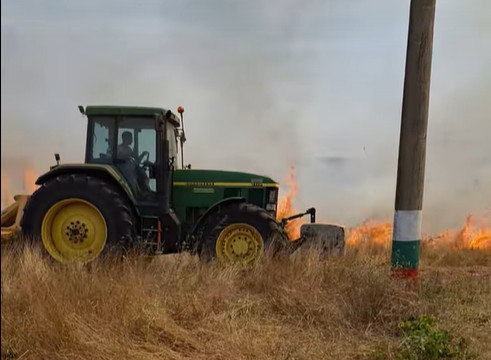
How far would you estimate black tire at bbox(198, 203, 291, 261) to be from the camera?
7141 millimetres

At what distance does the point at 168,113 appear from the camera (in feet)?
23.7

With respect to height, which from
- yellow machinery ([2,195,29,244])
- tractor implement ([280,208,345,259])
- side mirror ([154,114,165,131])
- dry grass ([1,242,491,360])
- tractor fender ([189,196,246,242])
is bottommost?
dry grass ([1,242,491,360])

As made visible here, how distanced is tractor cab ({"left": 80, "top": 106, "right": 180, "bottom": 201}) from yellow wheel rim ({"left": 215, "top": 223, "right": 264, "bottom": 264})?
1.23m

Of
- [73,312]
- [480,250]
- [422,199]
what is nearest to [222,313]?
[73,312]

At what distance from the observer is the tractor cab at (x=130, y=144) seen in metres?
6.92

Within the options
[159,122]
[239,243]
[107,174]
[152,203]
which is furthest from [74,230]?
[239,243]

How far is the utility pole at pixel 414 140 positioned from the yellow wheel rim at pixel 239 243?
208 centimetres

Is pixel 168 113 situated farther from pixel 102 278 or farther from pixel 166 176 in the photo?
pixel 102 278

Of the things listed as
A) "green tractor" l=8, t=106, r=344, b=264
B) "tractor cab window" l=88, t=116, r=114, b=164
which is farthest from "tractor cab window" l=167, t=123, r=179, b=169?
"tractor cab window" l=88, t=116, r=114, b=164

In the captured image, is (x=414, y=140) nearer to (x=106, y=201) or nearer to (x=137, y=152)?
(x=137, y=152)

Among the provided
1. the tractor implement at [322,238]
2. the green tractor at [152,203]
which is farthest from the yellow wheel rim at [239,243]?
the tractor implement at [322,238]

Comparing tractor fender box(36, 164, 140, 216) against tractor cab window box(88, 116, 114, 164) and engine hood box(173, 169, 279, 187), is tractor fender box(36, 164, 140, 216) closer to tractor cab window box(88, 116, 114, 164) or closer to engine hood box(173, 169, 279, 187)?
tractor cab window box(88, 116, 114, 164)

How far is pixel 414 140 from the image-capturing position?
598cm

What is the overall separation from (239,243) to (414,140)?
293 centimetres
